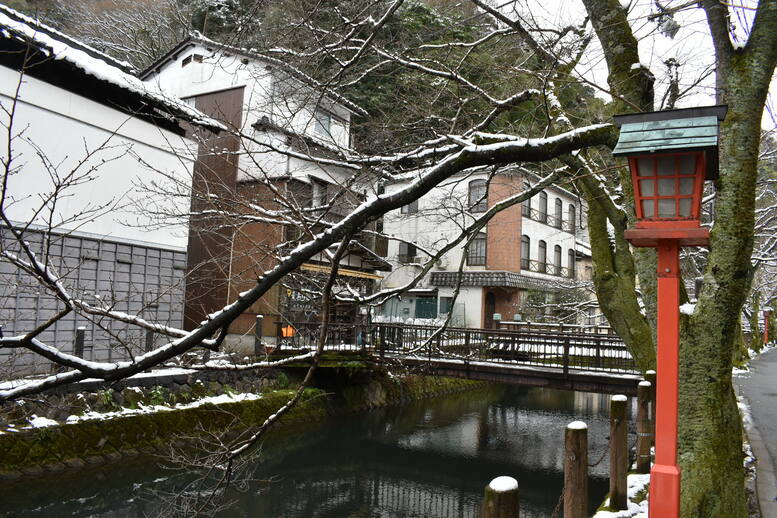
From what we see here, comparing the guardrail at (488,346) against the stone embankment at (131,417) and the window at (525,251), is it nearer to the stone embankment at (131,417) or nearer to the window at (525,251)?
the stone embankment at (131,417)

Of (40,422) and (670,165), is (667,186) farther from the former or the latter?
(40,422)

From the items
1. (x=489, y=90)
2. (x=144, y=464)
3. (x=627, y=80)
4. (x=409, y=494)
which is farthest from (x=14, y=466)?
(x=627, y=80)

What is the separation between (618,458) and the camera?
19.5ft

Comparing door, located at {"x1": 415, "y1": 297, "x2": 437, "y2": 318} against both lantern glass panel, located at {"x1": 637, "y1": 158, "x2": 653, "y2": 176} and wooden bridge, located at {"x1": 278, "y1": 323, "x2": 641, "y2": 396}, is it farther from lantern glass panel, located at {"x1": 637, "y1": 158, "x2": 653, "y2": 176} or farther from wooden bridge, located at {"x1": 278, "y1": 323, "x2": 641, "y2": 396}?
lantern glass panel, located at {"x1": 637, "y1": 158, "x2": 653, "y2": 176}

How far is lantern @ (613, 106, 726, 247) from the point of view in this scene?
3.69 metres

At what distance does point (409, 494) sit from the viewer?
12078 mm

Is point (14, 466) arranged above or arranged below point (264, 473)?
above

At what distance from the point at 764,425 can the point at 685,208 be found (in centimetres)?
992

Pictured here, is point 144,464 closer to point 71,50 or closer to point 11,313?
point 11,313

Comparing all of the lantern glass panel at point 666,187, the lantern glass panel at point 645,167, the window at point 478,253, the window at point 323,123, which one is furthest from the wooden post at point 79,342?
the window at point 478,253

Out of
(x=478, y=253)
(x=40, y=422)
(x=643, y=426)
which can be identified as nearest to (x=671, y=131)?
(x=643, y=426)

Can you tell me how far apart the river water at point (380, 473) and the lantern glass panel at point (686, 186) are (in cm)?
677

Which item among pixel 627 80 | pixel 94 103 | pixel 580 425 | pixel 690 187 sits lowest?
pixel 580 425

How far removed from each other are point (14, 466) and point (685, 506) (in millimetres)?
10814
